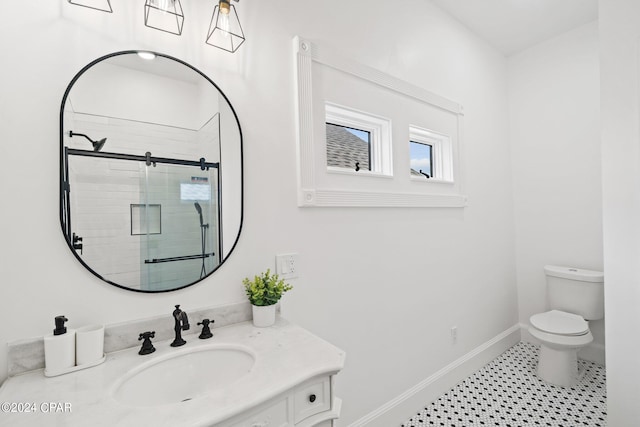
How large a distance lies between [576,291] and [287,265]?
2520mm

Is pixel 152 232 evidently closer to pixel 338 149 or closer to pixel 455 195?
pixel 338 149

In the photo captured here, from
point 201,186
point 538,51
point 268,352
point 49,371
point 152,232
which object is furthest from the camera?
point 538,51

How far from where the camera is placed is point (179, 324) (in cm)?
109

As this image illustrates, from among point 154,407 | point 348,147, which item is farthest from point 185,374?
point 348,147

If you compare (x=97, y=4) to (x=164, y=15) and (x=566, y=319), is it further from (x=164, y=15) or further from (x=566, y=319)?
(x=566, y=319)

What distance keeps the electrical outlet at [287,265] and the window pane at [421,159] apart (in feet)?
3.96

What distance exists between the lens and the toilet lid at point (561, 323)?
2152mm

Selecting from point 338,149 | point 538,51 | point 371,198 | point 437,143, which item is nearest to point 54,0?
point 338,149

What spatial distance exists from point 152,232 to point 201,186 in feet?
0.84

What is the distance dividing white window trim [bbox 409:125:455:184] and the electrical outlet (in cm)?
133

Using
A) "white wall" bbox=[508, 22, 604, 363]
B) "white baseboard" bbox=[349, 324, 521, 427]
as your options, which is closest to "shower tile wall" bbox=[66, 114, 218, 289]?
"white baseboard" bbox=[349, 324, 521, 427]

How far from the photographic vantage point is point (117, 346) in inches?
40.6

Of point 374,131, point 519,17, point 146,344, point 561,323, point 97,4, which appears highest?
point 519,17

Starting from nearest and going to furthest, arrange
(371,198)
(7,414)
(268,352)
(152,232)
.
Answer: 1. (7,414)
2. (268,352)
3. (152,232)
4. (371,198)
